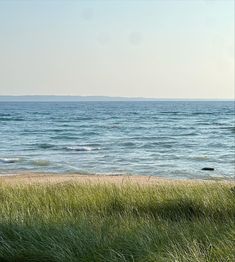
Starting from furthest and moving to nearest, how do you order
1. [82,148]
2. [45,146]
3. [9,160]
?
[45,146], [82,148], [9,160]

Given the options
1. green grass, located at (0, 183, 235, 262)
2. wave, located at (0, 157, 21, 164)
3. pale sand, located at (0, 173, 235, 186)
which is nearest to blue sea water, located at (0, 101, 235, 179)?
wave, located at (0, 157, 21, 164)

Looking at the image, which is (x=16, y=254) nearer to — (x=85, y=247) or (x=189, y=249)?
(x=85, y=247)

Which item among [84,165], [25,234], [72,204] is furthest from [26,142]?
[25,234]

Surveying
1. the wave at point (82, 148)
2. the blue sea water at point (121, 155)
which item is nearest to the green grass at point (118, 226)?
the blue sea water at point (121, 155)

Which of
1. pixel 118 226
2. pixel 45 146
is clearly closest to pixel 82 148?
pixel 45 146

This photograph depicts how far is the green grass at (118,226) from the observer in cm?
521

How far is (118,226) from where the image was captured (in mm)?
6504

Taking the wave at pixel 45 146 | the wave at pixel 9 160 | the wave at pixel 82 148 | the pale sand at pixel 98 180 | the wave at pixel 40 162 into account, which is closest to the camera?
the pale sand at pixel 98 180

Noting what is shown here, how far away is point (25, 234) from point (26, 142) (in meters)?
32.2

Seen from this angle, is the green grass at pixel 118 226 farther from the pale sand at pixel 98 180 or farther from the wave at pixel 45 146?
the wave at pixel 45 146

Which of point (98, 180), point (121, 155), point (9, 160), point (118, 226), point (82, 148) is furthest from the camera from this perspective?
point (82, 148)

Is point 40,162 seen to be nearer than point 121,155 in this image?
Yes

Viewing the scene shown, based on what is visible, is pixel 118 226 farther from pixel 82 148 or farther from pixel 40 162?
pixel 82 148

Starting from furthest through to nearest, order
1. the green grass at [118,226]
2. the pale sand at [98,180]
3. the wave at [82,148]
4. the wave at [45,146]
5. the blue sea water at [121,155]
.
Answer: the wave at [45,146]
the wave at [82,148]
the blue sea water at [121,155]
the pale sand at [98,180]
the green grass at [118,226]
